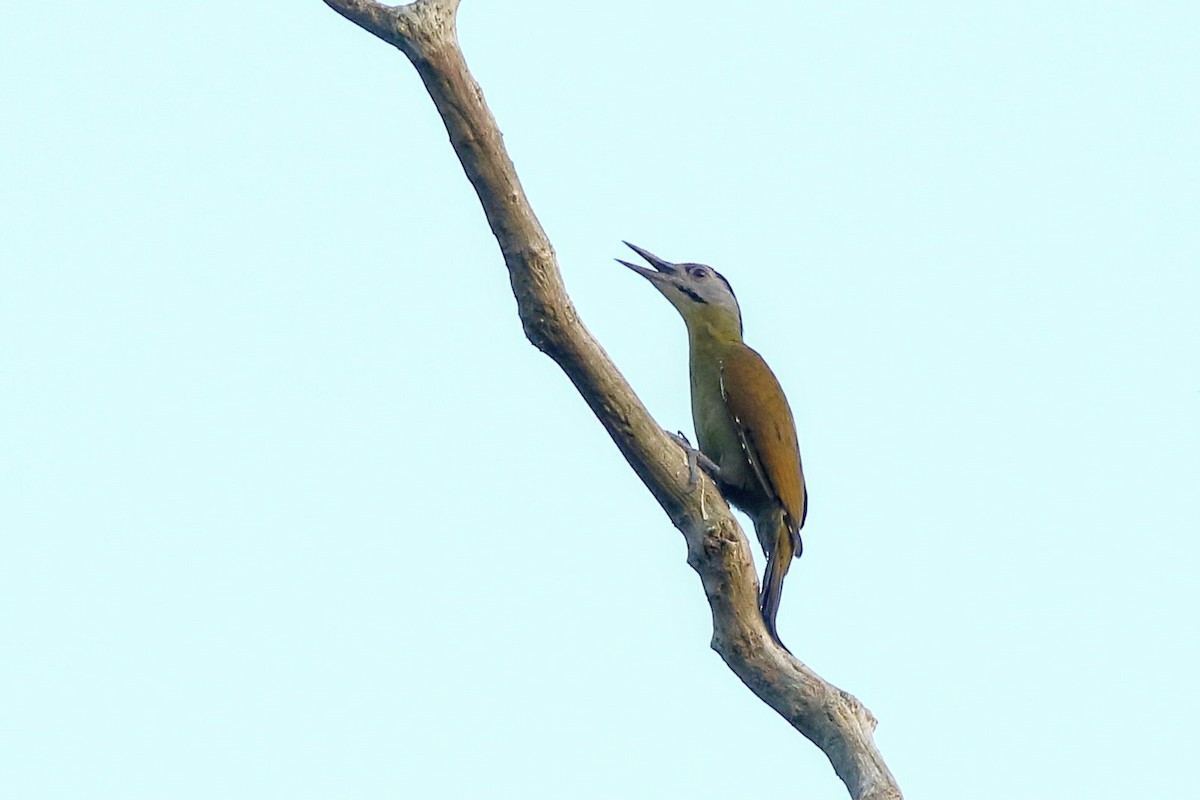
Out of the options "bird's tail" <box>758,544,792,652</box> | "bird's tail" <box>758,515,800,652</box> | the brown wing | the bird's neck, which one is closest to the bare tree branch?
"bird's tail" <box>758,544,792,652</box>

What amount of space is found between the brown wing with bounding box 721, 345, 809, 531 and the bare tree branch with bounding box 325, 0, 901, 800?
142 cm

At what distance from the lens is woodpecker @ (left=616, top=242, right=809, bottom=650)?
716 centimetres

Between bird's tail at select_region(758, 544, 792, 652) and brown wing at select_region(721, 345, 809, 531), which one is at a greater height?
brown wing at select_region(721, 345, 809, 531)

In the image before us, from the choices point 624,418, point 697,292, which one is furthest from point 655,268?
point 624,418

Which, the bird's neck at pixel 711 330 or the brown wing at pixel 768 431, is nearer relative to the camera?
the brown wing at pixel 768 431

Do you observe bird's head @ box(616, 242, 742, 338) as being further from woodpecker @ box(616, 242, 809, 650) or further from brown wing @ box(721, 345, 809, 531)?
brown wing @ box(721, 345, 809, 531)

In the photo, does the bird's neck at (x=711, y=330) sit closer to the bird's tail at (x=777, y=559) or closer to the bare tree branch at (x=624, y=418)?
the bird's tail at (x=777, y=559)

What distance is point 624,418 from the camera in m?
5.46

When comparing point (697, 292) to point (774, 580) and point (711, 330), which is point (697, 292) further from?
point (774, 580)

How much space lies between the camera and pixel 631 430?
548cm

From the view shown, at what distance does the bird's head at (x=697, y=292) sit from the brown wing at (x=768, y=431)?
0.36m

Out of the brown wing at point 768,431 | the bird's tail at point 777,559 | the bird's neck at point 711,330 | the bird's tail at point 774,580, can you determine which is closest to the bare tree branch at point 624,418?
the bird's tail at point 774,580

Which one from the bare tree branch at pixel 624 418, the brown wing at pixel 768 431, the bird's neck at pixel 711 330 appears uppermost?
the bird's neck at pixel 711 330

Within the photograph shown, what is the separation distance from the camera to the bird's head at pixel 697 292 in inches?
304
